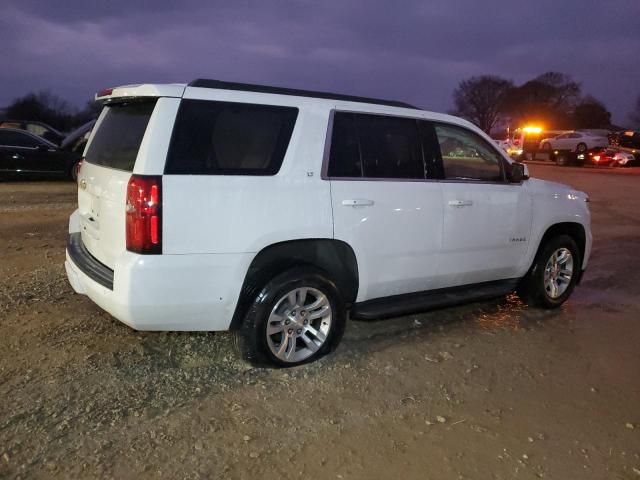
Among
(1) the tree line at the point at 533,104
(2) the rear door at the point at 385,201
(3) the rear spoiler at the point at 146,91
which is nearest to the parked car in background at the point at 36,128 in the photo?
(3) the rear spoiler at the point at 146,91

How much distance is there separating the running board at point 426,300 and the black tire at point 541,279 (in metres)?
0.28

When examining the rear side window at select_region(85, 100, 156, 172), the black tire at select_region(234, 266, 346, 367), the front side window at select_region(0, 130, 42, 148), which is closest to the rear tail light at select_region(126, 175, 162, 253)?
the rear side window at select_region(85, 100, 156, 172)

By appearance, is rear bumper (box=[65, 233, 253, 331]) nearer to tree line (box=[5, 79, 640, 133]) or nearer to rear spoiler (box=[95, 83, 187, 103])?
rear spoiler (box=[95, 83, 187, 103])

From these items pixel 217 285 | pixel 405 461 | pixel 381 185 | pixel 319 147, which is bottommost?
pixel 405 461

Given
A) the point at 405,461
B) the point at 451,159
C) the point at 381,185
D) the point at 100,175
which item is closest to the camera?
the point at 405,461

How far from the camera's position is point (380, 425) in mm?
3553

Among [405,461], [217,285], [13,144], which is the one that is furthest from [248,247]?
[13,144]

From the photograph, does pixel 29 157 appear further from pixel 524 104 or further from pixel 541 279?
pixel 524 104

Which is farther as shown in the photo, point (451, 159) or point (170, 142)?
point (451, 159)

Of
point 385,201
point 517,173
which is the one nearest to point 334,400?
point 385,201

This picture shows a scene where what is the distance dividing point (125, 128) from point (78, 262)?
1024 millimetres

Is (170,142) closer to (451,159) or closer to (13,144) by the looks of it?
(451,159)

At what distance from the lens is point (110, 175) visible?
386 centimetres

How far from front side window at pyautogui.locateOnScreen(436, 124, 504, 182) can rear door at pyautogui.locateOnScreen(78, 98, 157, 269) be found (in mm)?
2448
